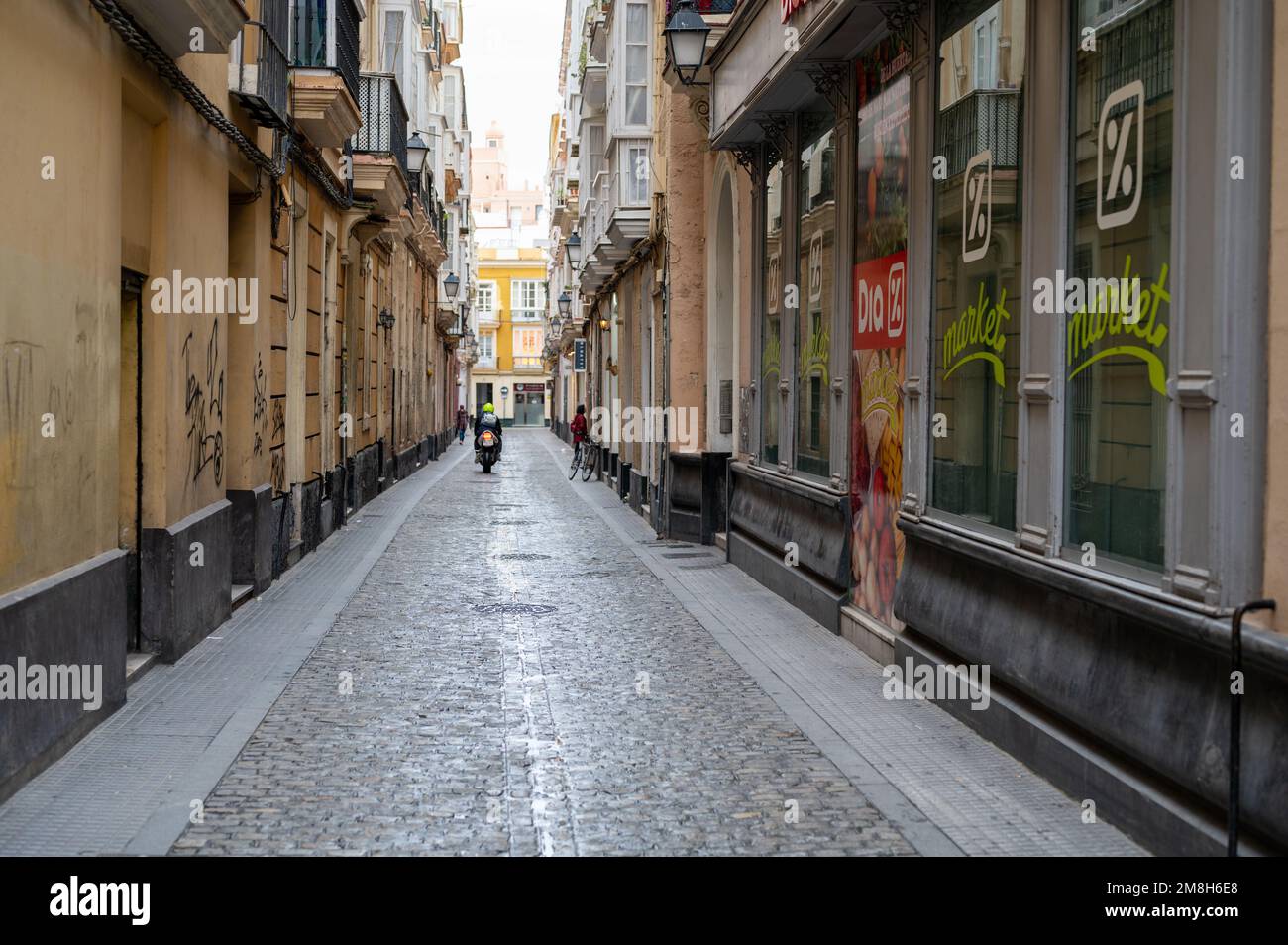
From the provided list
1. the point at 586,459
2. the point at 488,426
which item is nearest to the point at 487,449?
the point at 488,426

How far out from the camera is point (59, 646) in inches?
271

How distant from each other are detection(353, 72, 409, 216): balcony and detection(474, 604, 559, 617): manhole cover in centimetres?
→ 905

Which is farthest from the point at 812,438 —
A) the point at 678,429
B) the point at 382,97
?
the point at 382,97

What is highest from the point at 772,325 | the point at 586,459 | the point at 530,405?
the point at 530,405

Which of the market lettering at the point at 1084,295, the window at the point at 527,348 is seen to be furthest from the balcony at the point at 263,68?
the window at the point at 527,348

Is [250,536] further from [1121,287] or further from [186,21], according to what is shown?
[1121,287]

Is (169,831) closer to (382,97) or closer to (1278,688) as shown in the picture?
(1278,688)

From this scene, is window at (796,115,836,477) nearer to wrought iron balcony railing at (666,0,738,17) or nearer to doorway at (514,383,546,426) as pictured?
wrought iron balcony railing at (666,0,738,17)

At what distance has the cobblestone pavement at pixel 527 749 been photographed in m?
5.86

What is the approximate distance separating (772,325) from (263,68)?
5.45m

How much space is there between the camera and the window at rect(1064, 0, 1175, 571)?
5723mm

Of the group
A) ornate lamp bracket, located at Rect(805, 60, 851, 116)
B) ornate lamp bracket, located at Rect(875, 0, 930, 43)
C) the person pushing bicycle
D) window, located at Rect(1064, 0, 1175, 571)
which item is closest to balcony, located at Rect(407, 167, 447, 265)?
the person pushing bicycle

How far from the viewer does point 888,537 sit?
9.95 m

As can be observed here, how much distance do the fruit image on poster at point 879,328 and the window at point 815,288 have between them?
2.95ft
